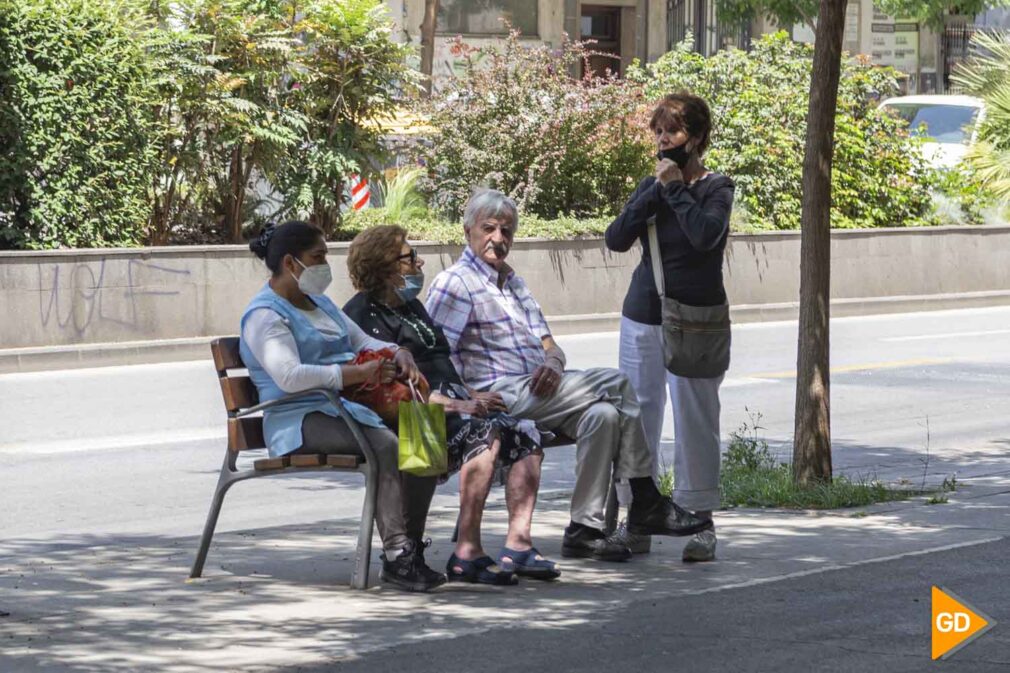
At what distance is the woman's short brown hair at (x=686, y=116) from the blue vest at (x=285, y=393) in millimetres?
1550

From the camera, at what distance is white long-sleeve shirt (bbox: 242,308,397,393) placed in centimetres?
679

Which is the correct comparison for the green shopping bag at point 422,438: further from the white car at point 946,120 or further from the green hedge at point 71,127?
the white car at point 946,120

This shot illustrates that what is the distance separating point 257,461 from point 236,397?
268mm

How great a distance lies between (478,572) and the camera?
680 centimetres

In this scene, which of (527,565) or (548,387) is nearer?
(527,565)

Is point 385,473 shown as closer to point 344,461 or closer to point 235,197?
point 344,461

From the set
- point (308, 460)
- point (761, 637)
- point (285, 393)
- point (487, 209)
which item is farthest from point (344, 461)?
point (761, 637)

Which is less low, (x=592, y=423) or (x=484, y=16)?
(x=484, y=16)

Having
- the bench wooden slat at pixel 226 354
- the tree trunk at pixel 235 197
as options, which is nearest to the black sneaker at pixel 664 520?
the bench wooden slat at pixel 226 354

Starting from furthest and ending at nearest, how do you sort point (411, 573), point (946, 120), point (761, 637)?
1. point (946, 120)
2. point (411, 573)
3. point (761, 637)

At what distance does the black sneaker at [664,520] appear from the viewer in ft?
24.1

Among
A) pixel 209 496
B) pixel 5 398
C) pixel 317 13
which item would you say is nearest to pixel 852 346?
pixel 317 13

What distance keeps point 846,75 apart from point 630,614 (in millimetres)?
19239

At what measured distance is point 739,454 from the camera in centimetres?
962
